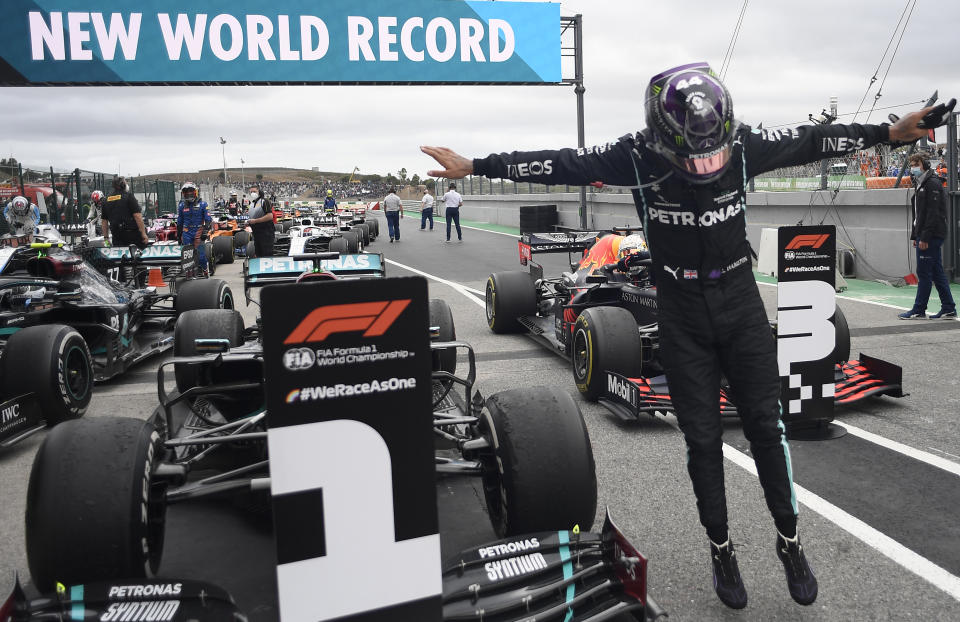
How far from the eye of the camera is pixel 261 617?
9.02 feet

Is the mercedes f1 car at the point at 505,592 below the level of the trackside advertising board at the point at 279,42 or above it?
below

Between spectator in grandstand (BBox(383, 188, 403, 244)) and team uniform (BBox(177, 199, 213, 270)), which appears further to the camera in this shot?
spectator in grandstand (BBox(383, 188, 403, 244))

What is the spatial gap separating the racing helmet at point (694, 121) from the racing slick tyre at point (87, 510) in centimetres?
223

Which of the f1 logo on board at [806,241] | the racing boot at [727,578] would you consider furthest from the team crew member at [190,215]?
the racing boot at [727,578]

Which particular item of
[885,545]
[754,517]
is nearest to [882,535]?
[885,545]

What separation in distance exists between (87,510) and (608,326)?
12.5 ft

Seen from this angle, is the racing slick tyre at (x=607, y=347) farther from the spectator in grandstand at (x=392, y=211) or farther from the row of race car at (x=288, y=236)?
the spectator in grandstand at (x=392, y=211)

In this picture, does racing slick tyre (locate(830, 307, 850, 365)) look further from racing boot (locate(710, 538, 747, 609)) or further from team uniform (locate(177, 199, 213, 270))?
team uniform (locate(177, 199, 213, 270))

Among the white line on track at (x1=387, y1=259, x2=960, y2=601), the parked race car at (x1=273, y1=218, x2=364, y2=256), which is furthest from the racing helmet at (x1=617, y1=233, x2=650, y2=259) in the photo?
the parked race car at (x1=273, y1=218, x2=364, y2=256)

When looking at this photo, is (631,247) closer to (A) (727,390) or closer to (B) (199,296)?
(A) (727,390)

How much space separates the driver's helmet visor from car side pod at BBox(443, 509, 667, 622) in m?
1.31

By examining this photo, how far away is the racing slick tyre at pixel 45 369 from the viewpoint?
5.23m

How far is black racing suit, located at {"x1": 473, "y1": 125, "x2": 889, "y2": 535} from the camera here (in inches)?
116

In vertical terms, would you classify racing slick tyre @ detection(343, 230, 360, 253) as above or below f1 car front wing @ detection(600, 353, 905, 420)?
above
